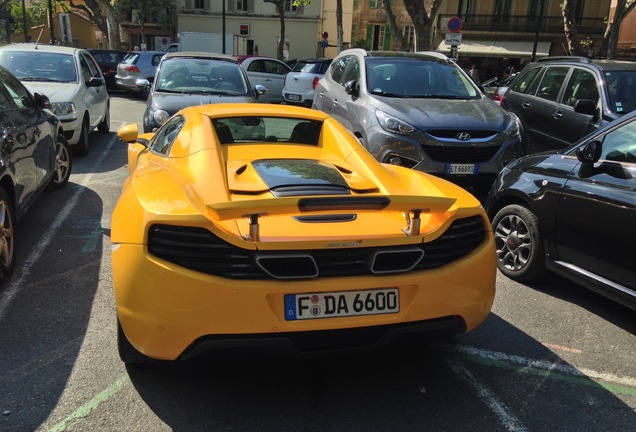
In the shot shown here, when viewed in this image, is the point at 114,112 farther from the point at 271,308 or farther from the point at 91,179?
the point at 271,308

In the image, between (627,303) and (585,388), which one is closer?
(585,388)

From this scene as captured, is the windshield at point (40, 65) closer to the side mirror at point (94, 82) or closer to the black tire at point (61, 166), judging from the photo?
the side mirror at point (94, 82)

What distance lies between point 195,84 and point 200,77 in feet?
0.66

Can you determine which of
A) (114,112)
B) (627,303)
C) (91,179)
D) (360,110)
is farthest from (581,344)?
(114,112)

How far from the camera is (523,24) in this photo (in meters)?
38.5

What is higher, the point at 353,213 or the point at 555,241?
the point at 353,213

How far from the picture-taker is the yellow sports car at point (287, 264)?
2367 millimetres

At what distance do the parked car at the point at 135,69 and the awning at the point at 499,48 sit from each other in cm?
2389

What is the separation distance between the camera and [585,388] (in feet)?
9.97

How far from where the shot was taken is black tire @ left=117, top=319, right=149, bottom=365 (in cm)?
278

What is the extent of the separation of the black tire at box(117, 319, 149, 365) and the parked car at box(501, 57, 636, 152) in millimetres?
5677

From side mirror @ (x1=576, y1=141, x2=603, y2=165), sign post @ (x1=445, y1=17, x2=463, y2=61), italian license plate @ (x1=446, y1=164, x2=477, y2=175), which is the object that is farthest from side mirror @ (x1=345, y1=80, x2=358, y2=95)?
sign post @ (x1=445, y1=17, x2=463, y2=61)

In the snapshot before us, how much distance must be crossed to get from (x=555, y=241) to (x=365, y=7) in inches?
1840

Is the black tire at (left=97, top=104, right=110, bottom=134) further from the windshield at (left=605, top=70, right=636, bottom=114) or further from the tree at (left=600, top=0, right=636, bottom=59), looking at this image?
the tree at (left=600, top=0, right=636, bottom=59)
